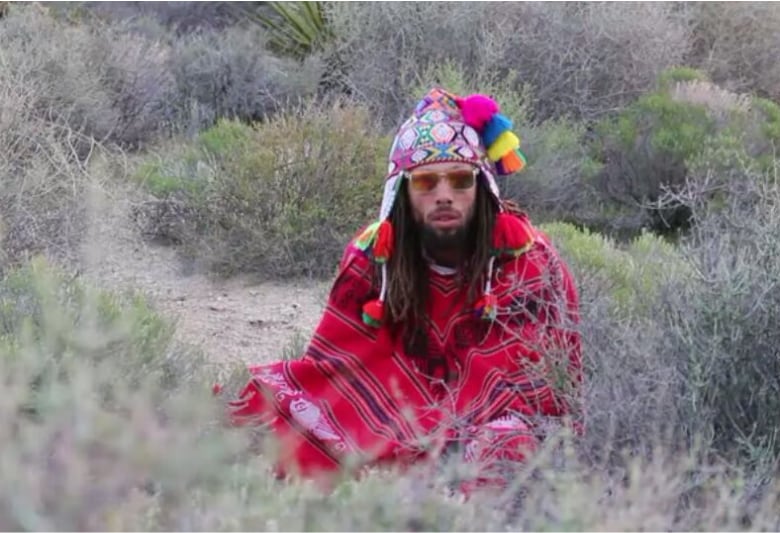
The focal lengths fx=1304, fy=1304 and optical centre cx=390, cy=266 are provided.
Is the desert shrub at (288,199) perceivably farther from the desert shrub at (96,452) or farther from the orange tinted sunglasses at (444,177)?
the desert shrub at (96,452)

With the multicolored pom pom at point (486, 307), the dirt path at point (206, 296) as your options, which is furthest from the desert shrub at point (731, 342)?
the dirt path at point (206, 296)

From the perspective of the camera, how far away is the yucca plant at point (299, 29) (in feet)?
38.3

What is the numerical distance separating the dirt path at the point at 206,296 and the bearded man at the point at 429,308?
1.19m

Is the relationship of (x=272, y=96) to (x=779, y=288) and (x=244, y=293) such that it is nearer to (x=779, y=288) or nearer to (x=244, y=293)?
(x=244, y=293)

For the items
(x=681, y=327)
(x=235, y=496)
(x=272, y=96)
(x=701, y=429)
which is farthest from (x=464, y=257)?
(x=272, y=96)

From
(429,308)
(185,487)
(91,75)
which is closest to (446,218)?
(429,308)

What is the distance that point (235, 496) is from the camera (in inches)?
78.9

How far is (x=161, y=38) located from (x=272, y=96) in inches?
111

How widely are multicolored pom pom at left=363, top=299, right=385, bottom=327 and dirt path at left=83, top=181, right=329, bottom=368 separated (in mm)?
1311

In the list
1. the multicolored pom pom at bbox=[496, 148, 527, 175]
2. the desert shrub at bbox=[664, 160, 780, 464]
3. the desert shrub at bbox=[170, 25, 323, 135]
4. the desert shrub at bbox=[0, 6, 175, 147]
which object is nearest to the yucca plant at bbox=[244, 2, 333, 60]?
the desert shrub at bbox=[170, 25, 323, 135]

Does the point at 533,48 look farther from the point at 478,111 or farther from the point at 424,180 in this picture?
the point at 424,180

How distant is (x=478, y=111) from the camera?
425 centimetres

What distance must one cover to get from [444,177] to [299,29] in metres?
8.19

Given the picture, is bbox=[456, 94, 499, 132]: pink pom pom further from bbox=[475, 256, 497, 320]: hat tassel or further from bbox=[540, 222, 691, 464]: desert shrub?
bbox=[540, 222, 691, 464]: desert shrub
